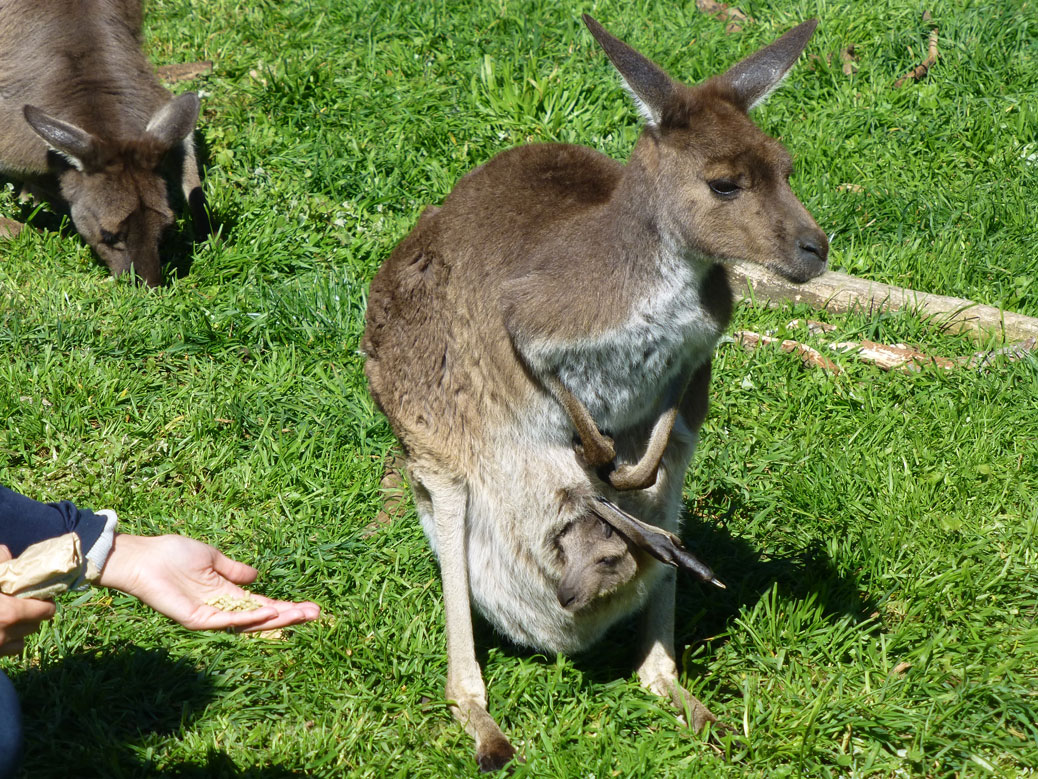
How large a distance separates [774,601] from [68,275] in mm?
3440

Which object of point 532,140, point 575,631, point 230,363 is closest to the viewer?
point 575,631

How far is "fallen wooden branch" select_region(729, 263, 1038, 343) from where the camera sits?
4328mm

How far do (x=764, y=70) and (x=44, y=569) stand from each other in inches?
87.5

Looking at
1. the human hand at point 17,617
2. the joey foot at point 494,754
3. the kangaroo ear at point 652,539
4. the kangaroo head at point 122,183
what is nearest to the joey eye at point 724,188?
the kangaroo ear at point 652,539

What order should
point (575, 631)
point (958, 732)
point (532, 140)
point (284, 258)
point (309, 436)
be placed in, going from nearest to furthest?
point (958, 732)
point (575, 631)
point (309, 436)
point (284, 258)
point (532, 140)

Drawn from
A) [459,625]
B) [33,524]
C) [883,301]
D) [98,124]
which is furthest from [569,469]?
[98,124]

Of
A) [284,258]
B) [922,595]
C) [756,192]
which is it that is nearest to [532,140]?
[284,258]

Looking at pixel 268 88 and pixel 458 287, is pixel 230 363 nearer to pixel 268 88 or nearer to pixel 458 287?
pixel 458 287

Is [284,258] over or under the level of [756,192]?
under

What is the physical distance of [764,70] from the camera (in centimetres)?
308

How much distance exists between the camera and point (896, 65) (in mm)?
5668

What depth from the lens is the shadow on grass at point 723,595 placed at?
336 cm

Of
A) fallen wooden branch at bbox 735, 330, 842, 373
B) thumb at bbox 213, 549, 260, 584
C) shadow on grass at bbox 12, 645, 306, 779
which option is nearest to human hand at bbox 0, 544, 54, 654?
thumb at bbox 213, 549, 260, 584

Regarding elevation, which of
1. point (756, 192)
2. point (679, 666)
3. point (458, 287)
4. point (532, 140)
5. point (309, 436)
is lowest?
point (679, 666)
